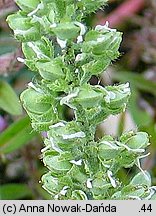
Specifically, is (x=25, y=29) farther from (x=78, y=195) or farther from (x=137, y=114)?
(x=137, y=114)

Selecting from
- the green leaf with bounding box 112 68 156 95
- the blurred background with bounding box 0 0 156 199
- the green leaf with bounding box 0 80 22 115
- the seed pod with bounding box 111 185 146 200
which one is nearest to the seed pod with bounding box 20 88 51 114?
the seed pod with bounding box 111 185 146 200

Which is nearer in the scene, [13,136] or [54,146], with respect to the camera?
[54,146]

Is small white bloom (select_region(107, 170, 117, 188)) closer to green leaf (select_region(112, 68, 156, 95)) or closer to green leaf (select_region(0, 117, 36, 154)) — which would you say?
green leaf (select_region(0, 117, 36, 154))

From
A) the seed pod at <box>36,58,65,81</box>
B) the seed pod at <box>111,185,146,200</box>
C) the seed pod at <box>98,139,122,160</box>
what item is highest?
the seed pod at <box>36,58,65,81</box>

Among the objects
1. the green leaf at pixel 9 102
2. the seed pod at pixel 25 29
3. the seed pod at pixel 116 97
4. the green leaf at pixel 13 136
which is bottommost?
the green leaf at pixel 13 136

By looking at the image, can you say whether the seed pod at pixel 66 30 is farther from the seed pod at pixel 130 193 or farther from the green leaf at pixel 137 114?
the green leaf at pixel 137 114

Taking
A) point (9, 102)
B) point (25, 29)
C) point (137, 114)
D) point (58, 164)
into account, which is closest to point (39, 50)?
point (25, 29)

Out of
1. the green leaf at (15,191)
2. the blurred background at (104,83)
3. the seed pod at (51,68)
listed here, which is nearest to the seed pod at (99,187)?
the seed pod at (51,68)

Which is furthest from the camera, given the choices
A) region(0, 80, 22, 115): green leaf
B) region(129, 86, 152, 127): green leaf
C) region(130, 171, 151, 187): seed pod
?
region(129, 86, 152, 127): green leaf
